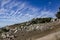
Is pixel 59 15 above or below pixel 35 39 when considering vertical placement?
above

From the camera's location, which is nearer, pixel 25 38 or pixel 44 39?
pixel 44 39

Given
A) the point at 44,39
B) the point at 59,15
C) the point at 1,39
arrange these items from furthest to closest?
the point at 59,15, the point at 1,39, the point at 44,39

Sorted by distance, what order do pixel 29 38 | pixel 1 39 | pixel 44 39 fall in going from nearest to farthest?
1. pixel 44 39
2. pixel 29 38
3. pixel 1 39

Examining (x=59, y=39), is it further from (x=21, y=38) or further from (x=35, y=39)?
(x=21, y=38)

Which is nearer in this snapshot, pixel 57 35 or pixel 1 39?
pixel 57 35

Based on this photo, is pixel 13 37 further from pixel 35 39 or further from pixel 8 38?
pixel 35 39

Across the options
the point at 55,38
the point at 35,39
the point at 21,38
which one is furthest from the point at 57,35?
the point at 21,38

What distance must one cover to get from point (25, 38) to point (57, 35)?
11.2 feet


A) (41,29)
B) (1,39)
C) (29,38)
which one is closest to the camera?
(29,38)

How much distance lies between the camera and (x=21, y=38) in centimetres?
1855

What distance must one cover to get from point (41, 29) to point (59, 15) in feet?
62.0

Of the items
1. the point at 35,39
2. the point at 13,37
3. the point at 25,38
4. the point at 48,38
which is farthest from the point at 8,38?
the point at 48,38

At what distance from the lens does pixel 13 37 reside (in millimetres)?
19203

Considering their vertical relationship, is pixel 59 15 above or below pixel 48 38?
above
